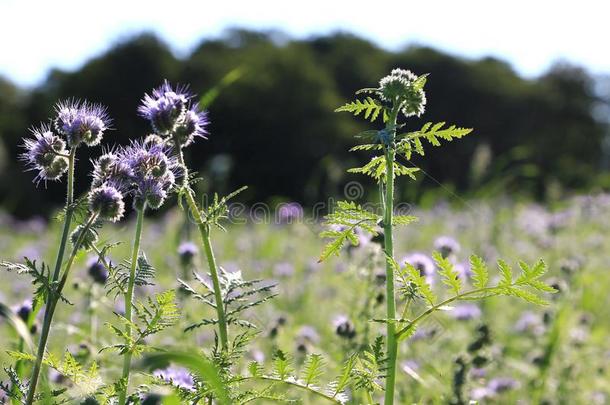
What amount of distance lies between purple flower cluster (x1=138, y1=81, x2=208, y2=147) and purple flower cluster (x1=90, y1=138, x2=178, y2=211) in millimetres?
58


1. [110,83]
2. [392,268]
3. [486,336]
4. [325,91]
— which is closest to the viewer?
[392,268]

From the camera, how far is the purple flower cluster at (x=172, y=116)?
5.55 feet

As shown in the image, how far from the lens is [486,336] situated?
2781 mm

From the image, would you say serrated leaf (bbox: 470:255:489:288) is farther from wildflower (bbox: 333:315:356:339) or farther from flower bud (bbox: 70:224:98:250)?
wildflower (bbox: 333:315:356:339)

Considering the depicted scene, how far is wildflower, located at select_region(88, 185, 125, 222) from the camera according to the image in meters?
1.60

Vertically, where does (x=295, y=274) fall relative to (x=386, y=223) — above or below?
above

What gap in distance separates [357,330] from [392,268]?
127 cm

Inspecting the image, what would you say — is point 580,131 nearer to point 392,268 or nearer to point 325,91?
point 325,91

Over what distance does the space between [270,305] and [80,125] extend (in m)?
3.36

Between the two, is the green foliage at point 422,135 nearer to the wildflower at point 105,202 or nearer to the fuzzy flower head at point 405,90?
the fuzzy flower head at point 405,90

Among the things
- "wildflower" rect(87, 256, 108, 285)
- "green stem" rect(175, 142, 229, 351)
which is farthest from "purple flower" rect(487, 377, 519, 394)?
"green stem" rect(175, 142, 229, 351)

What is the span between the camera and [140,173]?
167cm

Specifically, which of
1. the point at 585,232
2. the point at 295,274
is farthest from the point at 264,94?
the point at 295,274

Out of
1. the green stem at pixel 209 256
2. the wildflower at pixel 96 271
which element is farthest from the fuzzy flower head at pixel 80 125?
the wildflower at pixel 96 271
